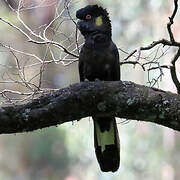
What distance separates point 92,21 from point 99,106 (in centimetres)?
106

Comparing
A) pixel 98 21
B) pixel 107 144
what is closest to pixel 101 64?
pixel 98 21

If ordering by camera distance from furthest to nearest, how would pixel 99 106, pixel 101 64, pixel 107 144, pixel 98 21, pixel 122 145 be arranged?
pixel 122 145 → pixel 98 21 → pixel 101 64 → pixel 107 144 → pixel 99 106

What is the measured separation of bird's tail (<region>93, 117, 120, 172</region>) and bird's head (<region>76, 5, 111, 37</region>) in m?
0.70

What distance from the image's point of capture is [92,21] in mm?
3756

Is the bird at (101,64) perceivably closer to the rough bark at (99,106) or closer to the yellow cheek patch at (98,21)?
the yellow cheek patch at (98,21)

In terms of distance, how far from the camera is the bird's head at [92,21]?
147 inches

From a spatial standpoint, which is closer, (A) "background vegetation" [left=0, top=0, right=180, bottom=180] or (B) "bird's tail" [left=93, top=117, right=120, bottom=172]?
(B) "bird's tail" [left=93, top=117, right=120, bottom=172]

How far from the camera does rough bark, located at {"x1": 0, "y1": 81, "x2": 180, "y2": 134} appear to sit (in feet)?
9.17

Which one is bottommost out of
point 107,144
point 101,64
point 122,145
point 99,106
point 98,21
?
point 107,144

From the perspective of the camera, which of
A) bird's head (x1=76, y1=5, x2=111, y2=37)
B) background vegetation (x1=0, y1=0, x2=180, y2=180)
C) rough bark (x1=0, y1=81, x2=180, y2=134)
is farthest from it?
background vegetation (x1=0, y1=0, x2=180, y2=180)

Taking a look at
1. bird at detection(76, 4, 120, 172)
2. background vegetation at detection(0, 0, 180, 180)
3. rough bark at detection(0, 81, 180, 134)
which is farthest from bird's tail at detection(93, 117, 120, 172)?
background vegetation at detection(0, 0, 180, 180)

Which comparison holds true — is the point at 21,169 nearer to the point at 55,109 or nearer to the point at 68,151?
the point at 68,151

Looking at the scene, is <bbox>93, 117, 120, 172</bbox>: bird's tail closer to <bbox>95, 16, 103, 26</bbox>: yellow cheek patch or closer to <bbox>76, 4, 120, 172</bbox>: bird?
<bbox>76, 4, 120, 172</bbox>: bird

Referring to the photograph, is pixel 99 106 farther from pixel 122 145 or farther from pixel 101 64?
pixel 122 145
